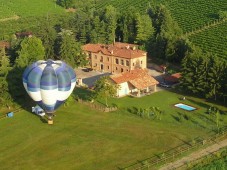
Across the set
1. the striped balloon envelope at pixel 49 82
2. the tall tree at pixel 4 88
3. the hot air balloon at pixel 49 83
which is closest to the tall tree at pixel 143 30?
the tall tree at pixel 4 88

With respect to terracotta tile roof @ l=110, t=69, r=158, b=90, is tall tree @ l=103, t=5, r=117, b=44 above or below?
above

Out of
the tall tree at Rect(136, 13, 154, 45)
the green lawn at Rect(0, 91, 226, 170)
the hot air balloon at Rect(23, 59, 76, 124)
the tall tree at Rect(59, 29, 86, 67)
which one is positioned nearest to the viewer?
the green lawn at Rect(0, 91, 226, 170)

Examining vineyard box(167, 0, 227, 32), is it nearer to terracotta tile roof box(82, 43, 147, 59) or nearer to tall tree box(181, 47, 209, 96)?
terracotta tile roof box(82, 43, 147, 59)

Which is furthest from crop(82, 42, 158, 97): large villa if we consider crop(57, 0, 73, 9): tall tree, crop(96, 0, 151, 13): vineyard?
crop(57, 0, 73, 9): tall tree

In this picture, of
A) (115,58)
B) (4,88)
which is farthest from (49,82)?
(115,58)

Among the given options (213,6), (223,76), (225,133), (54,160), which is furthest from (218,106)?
(213,6)

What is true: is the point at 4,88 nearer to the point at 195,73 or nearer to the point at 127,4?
the point at 195,73
